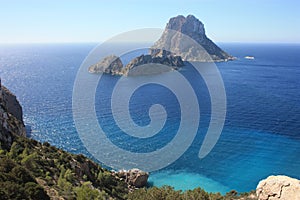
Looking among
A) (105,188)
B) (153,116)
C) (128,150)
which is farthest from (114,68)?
(105,188)

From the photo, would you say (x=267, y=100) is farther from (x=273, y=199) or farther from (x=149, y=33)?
(x=273, y=199)

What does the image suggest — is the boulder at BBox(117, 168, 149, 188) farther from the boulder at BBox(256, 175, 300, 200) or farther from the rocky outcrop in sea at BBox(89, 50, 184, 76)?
the rocky outcrop in sea at BBox(89, 50, 184, 76)

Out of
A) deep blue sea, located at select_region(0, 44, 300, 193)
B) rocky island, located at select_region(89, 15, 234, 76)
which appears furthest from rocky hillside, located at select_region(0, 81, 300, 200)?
rocky island, located at select_region(89, 15, 234, 76)

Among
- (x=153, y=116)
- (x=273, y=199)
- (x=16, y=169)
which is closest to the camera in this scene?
(x=16, y=169)

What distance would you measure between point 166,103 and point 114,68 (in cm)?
5824

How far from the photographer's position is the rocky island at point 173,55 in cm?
12744

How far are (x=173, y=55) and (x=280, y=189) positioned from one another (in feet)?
456

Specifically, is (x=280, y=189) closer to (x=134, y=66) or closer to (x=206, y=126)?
(x=206, y=126)

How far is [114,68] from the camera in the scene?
127812 millimetres

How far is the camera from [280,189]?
60.9 feet

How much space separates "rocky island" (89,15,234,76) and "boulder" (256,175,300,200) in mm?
105000

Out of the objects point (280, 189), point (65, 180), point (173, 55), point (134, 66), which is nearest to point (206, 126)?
point (280, 189)

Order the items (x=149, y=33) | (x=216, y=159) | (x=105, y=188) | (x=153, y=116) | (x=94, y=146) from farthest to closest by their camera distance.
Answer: (x=153, y=116) → (x=94, y=146) → (x=216, y=159) → (x=149, y=33) → (x=105, y=188)

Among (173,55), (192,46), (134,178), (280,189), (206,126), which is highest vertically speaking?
(192,46)
